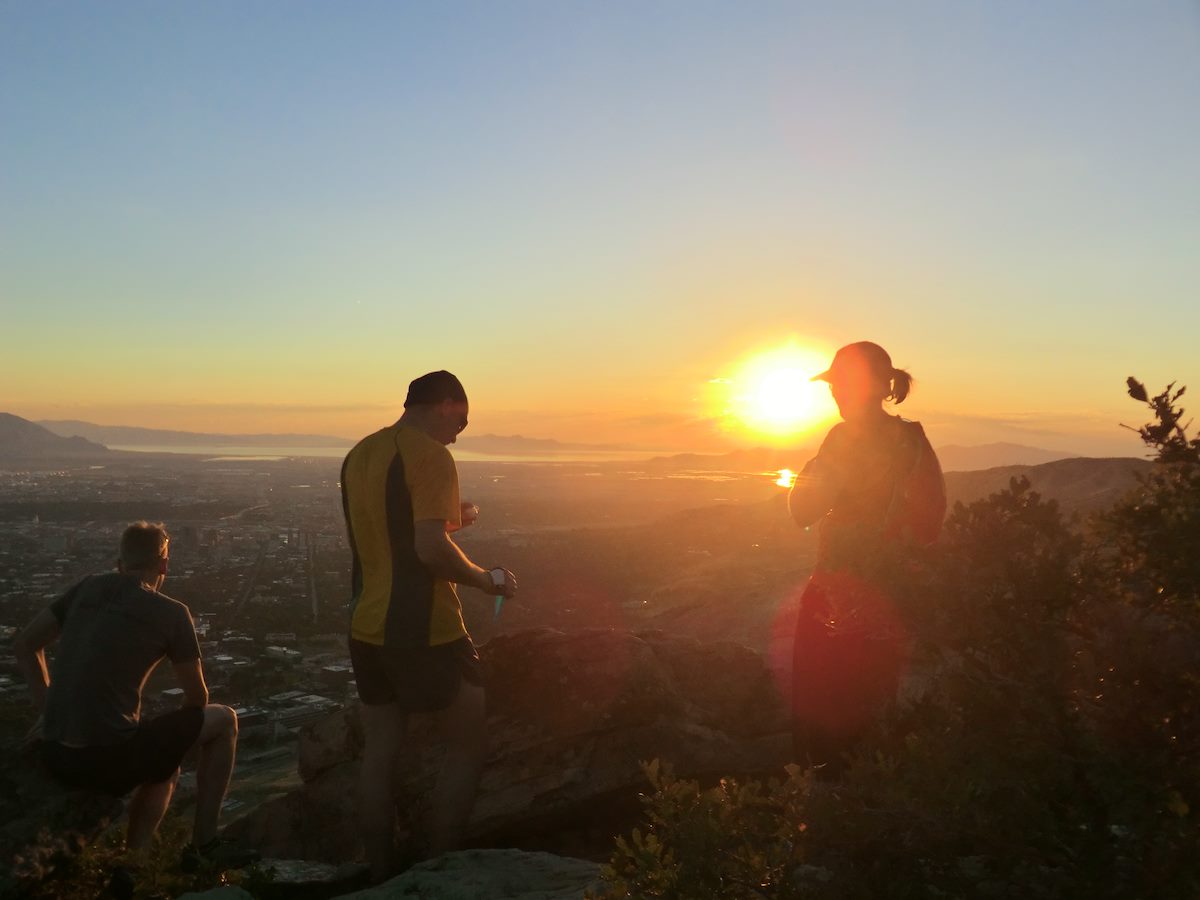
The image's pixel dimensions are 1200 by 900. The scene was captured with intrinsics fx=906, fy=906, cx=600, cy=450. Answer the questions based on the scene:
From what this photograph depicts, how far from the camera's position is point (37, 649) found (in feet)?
13.9

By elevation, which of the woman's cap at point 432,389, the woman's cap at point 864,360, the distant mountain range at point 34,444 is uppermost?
the woman's cap at point 864,360

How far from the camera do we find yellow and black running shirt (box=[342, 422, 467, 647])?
3.93m

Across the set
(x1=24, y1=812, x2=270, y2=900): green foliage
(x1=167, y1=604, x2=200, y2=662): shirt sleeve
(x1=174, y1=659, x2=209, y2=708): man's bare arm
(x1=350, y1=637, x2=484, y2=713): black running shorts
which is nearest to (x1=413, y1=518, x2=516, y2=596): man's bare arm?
(x1=350, y1=637, x2=484, y2=713): black running shorts

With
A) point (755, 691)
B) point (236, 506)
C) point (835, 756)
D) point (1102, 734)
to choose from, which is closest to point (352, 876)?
point (835, 756)

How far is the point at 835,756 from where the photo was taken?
380 cm

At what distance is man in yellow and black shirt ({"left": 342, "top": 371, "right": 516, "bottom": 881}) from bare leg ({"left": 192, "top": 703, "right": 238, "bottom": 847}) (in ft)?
2.25

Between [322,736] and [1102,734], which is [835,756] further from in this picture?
[322,736]

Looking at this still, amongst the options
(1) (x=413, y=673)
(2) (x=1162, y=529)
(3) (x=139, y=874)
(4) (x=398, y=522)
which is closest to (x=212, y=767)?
(3) (x=139, y=874)

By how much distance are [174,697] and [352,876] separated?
11.0m

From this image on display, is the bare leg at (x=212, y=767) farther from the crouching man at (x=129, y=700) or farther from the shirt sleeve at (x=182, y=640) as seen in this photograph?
the shirt sleeve at (x=182, y=640)

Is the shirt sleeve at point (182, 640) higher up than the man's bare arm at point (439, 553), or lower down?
lower down

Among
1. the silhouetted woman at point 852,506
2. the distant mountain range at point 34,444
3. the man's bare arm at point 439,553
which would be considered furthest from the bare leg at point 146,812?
the distant mountain range at point 34,444

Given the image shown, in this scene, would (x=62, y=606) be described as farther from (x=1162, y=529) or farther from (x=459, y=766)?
(x=1162, y=529)

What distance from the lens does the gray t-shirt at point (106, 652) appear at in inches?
153
